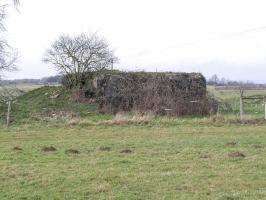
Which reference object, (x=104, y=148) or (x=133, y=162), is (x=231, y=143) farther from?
(x=133, y=162)

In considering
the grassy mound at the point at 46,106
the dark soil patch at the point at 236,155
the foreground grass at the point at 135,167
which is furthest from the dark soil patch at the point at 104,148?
the grassy mound at the point at 46,106

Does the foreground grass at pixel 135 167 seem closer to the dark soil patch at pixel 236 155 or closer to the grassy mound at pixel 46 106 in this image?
the dark soil patch at pixel 236 155

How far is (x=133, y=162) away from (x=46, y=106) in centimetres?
2205

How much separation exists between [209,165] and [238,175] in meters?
1.39

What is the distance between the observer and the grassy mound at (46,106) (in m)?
30.9

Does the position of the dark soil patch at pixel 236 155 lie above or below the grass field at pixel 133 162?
above

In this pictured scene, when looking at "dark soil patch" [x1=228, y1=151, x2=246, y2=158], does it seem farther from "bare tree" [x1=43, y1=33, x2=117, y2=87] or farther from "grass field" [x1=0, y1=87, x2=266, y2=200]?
"bare tree" [x1=43, y1=33, x2=117, y2=87]

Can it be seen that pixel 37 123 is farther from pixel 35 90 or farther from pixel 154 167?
pixel 154 167

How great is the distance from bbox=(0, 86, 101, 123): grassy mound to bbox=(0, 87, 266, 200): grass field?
5.63m

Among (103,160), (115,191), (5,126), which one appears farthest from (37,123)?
(115,191)

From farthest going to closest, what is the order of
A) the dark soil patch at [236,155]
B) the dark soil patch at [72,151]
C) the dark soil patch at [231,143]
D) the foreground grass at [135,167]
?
the dark soil patch at [231,143] → the dark soil patch at [72,151] → the dark soil patch at [236,155] → the foreground grass at [135,167]

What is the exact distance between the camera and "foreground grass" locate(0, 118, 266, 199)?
30.6 ft

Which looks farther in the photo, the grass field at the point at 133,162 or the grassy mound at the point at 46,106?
the grassy mound at the point at 46,106

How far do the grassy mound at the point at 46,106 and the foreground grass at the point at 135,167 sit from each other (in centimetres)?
975
